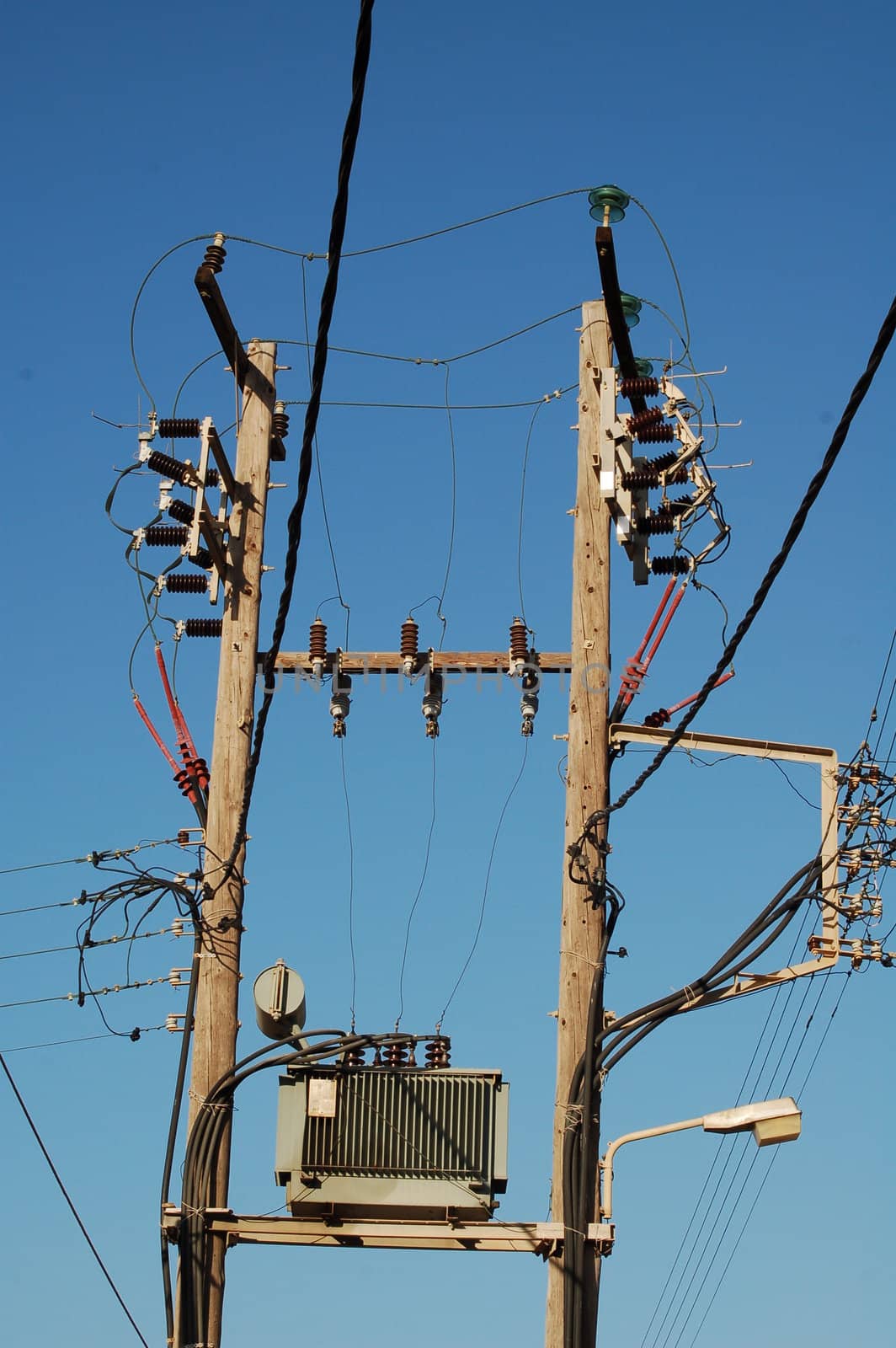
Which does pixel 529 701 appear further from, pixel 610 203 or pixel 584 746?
pixel 610 203

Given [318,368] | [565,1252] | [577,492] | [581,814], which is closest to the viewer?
[318,368]

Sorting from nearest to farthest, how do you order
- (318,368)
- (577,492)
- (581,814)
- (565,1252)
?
1. (318,368)
2. (565,1252)
3. (581,814)
4. (577,492)

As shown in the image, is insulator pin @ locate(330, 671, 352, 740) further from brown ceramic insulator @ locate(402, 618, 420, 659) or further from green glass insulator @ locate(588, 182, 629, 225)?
green glass insulator @ locate(588, 182, 629, 225)

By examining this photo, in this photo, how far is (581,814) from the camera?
39.8 feet

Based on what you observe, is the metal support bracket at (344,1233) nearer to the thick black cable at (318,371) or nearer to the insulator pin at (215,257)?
the thick black cable at (318,371)

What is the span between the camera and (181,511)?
12.9m

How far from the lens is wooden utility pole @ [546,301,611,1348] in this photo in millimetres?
11398

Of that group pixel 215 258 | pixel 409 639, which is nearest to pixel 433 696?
pixel 409 639

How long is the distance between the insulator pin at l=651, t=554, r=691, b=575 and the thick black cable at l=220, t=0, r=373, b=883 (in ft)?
8.92

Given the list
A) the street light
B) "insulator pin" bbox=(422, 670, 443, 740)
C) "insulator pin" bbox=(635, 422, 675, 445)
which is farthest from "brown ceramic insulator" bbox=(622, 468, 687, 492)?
the street light

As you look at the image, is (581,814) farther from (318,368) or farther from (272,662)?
(318,368)

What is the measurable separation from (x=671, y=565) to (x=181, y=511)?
11.2 ft

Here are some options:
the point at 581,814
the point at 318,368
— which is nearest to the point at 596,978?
the point at 581,814

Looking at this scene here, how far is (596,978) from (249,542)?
13.5ft
